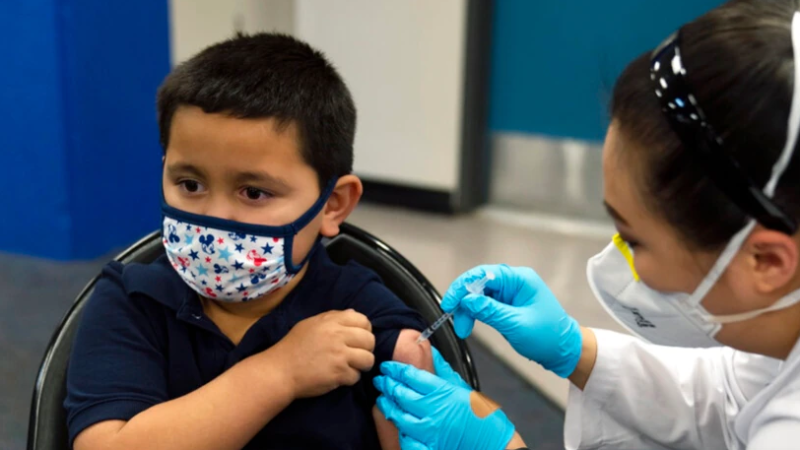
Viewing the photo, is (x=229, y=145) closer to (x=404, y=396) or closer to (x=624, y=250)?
(x=404, y=396)

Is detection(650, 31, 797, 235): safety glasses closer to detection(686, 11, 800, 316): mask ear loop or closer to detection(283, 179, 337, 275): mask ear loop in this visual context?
detection(686, 11, 800, 316): mask ear loop

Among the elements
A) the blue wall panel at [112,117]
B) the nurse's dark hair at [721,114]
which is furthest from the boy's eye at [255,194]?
the blue wall panel at [112,117]

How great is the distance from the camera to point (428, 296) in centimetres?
114

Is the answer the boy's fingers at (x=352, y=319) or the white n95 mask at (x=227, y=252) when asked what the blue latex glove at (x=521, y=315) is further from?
the white n95 mask at (x=227, y=252)

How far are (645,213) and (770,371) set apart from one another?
0.41 m

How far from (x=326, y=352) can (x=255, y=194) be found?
0.72 ft

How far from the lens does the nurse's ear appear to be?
31.0 inches

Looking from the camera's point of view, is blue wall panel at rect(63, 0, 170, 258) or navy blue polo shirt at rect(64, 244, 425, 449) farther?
blue wall panel at rect(63, 0, 170, 258)

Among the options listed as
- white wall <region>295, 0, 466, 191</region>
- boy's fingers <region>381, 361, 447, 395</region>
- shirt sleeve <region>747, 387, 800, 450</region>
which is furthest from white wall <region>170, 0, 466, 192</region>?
shirt sleeve <region>747, 387, 800, 450</region>

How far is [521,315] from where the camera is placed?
42.9 inches

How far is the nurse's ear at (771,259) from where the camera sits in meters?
0.79


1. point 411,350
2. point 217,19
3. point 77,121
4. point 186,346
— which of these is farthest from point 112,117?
point 411,350

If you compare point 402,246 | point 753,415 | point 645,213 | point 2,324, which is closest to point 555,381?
point 402,246

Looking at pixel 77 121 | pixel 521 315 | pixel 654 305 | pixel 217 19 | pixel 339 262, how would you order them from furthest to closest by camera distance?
pixel 217 19, pixel 77 121, pixel 339 262, pixel 521 315, pixel 654 305
